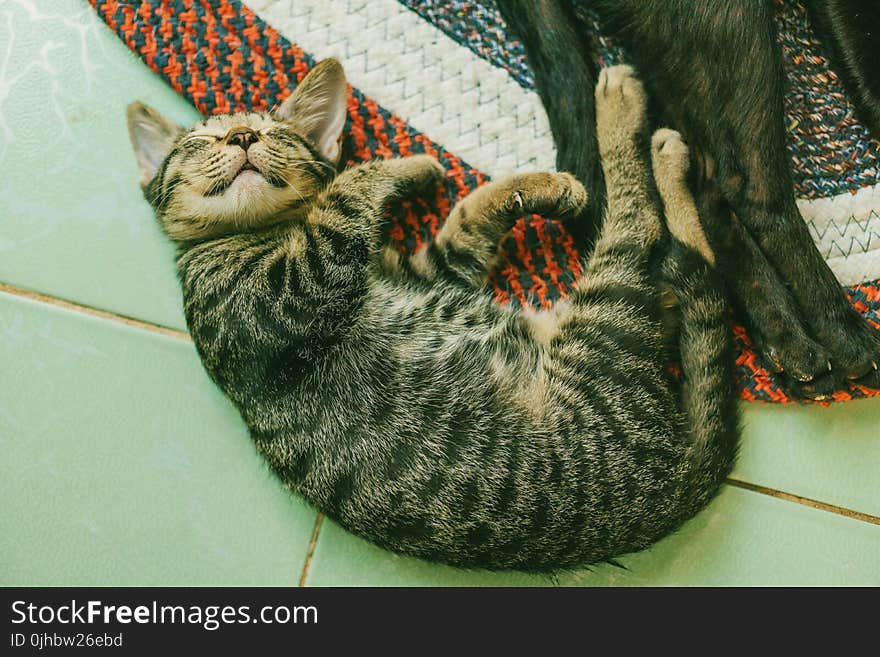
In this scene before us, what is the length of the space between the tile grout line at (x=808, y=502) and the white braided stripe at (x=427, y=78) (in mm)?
744

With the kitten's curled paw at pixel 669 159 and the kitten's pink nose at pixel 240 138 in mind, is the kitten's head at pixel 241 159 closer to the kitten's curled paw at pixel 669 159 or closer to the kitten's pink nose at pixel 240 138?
the kitten's pink nose at pixel 240 138

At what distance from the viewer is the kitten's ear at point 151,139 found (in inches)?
51.5

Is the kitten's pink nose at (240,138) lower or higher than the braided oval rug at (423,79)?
lower

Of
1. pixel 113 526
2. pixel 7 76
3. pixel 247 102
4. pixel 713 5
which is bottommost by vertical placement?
pixel 113 526

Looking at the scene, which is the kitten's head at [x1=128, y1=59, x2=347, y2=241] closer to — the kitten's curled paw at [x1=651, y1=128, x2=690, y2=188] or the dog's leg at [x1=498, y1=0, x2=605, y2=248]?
the dog's leg at [x1=498, y1=0, x2=605, y2=248]

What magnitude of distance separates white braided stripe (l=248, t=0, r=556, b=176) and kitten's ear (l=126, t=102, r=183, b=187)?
32cm

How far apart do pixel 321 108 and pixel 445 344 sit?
53 centimetres

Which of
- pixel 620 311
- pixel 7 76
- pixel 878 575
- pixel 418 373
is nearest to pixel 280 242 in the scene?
pixel 418 373

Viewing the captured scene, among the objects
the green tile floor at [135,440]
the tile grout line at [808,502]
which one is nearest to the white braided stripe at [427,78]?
the green tile floor at [135,440]

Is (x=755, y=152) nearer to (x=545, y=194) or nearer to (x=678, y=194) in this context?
(x=678, y=194)

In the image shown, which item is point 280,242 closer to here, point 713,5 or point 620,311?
point 620,311

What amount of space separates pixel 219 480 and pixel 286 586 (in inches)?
9.7

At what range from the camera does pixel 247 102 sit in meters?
1.41

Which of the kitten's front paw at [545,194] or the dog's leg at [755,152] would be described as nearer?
the dog's leg at [755,152]
